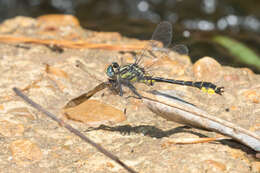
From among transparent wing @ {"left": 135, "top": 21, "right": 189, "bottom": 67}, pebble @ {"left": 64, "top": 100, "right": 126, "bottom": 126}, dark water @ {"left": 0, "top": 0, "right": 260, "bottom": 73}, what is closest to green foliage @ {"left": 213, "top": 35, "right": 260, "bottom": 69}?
transparent wing @ {"left": 135, "top": 21, "right": 189, "bottom": 67}

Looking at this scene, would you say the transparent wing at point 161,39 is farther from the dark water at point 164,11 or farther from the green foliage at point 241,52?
the dark water at point 164,11

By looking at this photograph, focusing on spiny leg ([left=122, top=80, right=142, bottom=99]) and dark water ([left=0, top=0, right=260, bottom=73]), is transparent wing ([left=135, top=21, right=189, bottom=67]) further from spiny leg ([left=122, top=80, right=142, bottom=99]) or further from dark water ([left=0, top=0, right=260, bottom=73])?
dark water ([left=0, top=0, right=260, bottom=73])

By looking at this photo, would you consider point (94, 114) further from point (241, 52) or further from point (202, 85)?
point (241, 52)

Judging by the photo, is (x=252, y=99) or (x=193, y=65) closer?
(x=252, y=99)

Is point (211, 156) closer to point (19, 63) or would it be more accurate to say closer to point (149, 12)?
point (19, 63)

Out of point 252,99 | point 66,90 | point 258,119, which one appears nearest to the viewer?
point 258,119

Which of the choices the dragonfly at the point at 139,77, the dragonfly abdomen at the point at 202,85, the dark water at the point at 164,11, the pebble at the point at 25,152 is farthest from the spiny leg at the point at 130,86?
the dark water at the point at 164,11

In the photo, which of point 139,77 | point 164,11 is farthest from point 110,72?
point 164,11

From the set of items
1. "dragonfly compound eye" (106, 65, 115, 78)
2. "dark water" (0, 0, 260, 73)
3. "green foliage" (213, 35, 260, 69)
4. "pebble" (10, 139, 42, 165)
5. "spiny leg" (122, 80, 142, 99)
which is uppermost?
"dark water" (0, 0, 260, 73)

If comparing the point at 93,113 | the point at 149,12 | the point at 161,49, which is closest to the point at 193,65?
the point at 161,49
